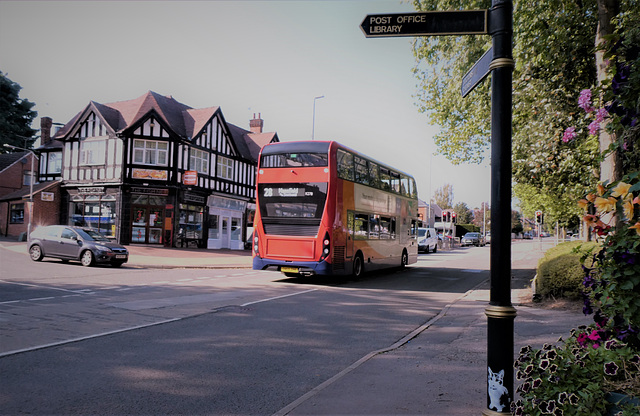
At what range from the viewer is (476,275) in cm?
1920

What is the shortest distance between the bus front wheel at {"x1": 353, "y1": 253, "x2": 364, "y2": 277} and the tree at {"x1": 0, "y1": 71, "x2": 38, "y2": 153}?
162 ft

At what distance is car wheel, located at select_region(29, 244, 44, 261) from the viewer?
20.0 metres

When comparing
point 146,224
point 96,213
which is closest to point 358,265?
point 146,224

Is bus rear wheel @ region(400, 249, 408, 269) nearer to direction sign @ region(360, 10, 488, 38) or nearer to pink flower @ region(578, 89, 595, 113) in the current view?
pink flower @ region(578, 89, 595, 113)

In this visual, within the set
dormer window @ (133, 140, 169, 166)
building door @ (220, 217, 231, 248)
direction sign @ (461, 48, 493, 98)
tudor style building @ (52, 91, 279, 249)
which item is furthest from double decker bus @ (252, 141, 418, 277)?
building door @ (220, 217, 231, 248)

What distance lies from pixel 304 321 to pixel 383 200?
10.4 meters

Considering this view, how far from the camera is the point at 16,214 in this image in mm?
38438

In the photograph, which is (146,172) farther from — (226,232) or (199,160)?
(226,232)

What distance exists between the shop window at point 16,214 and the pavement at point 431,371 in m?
39.0

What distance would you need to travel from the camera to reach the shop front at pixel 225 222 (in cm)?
3478

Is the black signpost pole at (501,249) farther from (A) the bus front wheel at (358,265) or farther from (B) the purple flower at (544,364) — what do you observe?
(A) the bus front wheel at (358,265)

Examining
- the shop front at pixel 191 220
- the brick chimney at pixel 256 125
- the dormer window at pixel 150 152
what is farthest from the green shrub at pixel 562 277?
the brick chimney at pixel 256 125

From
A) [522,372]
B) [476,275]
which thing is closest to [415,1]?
[476,275]

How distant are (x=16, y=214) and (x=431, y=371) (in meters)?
42.3
